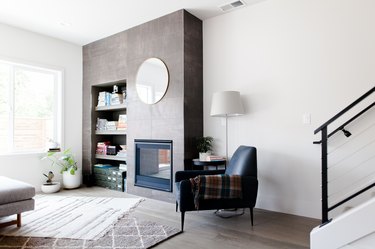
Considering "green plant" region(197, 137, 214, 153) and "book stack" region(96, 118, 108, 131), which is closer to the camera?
"green plant" region(197, 137, 214, 153)

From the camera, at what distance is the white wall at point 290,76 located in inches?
109

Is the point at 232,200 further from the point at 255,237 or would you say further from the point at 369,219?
the point at 369,219

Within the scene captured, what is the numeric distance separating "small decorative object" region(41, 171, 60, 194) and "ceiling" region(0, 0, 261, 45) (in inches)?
97.3

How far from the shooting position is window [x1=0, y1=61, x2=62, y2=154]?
4.12m

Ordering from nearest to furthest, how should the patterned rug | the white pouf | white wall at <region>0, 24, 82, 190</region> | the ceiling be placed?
the patterned rug < the ceiling < white wall at <region>0, 24, 82, 190</region> < the white pouf

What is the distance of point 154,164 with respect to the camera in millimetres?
3943

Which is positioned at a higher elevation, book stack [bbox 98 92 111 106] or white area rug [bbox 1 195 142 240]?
book stack [bbox 98 92 111 106]

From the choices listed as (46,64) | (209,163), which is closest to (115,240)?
(209,163)

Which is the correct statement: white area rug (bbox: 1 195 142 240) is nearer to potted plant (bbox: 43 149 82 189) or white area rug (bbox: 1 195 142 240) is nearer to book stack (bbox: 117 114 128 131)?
potted plant (bbox: 43 149 82 189)

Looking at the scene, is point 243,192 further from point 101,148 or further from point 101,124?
point 101,124

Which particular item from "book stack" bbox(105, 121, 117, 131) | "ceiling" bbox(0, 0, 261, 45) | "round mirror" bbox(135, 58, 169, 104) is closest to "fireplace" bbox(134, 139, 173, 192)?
"round mirror" bbox(135, 58, 169, 104)

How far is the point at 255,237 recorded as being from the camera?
241cm

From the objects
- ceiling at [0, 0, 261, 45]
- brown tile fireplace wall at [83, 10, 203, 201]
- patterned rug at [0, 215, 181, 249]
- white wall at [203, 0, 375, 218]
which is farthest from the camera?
brown tile fireplace wall at [83, 10, 203, 201]

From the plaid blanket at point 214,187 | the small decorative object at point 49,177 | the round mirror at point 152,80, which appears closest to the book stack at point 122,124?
the round mirror at point 152,80
